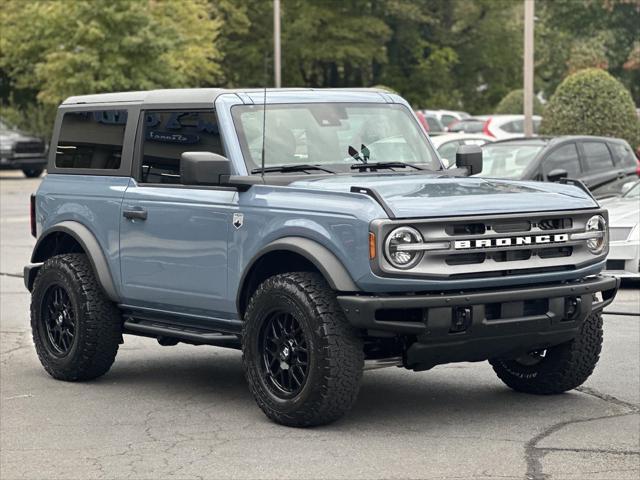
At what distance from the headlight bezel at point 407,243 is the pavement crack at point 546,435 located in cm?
106

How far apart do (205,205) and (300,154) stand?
64 cm

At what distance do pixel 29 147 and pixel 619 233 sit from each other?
24609 millimetres

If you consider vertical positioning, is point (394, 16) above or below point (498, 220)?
above

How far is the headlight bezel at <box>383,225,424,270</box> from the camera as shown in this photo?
713cm

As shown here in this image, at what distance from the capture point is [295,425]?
754 cm

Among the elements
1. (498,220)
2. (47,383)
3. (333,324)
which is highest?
(498,220)

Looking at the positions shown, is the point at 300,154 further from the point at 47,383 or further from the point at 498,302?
the point at 47,383

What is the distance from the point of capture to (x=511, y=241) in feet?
24.4

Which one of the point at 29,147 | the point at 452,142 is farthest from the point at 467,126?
the point at 452,142

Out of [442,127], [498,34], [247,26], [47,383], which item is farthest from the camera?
[498,34]

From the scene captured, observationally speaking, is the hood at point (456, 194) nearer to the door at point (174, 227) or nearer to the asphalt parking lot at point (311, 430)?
the door at point (174, 227)

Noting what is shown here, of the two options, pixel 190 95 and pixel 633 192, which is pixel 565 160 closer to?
pixel 633 192

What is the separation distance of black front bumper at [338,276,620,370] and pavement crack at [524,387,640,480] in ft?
1.45

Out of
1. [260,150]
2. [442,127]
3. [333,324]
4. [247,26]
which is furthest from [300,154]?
[247,26]
